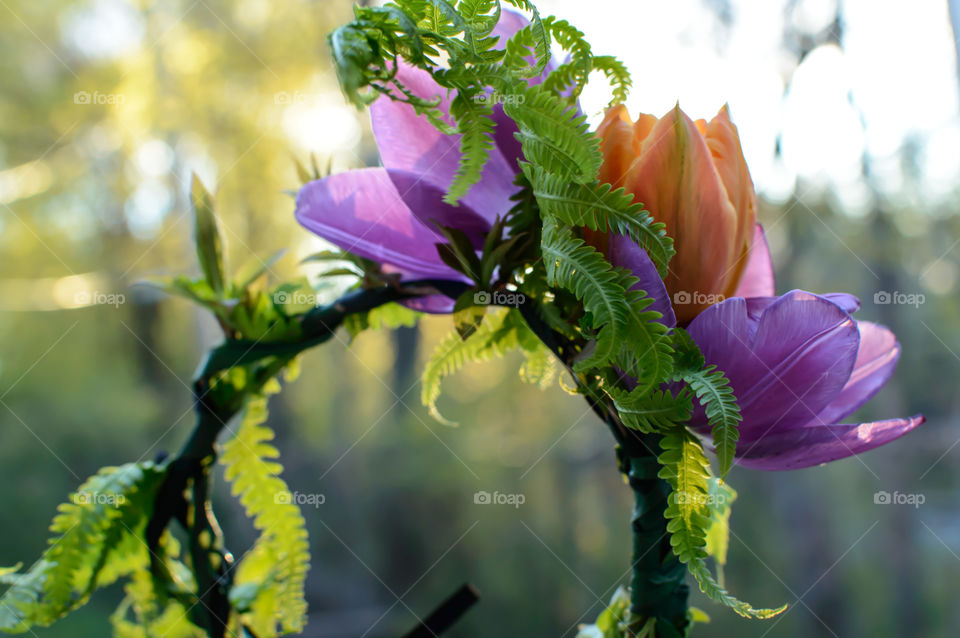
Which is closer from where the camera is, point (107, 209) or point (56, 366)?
point (56, 366)

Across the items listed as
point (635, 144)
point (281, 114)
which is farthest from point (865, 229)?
point (281, 114)

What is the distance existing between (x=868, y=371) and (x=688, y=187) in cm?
14

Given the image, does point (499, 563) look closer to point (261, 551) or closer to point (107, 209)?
point (261, 551)

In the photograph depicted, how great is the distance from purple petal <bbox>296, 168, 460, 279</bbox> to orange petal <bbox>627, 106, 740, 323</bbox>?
0.11 m

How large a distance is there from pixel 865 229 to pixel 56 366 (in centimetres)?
496

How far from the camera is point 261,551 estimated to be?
0.43 meters

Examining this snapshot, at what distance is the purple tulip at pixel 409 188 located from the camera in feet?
0.97

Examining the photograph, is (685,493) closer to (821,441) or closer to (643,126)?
(821,441)

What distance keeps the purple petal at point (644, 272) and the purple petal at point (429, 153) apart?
0.23ft

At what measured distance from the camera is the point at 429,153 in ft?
0.99

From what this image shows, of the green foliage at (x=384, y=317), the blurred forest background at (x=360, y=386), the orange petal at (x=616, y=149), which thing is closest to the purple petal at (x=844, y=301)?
the orange petal at (x=616, y=149)

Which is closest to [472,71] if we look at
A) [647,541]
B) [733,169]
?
[733,169]

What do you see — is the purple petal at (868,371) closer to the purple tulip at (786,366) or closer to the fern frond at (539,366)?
the purple tulip at (786,366)

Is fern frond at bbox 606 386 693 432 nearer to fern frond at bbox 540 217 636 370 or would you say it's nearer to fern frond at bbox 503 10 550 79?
fern frond at bbox 540 217 636 370
